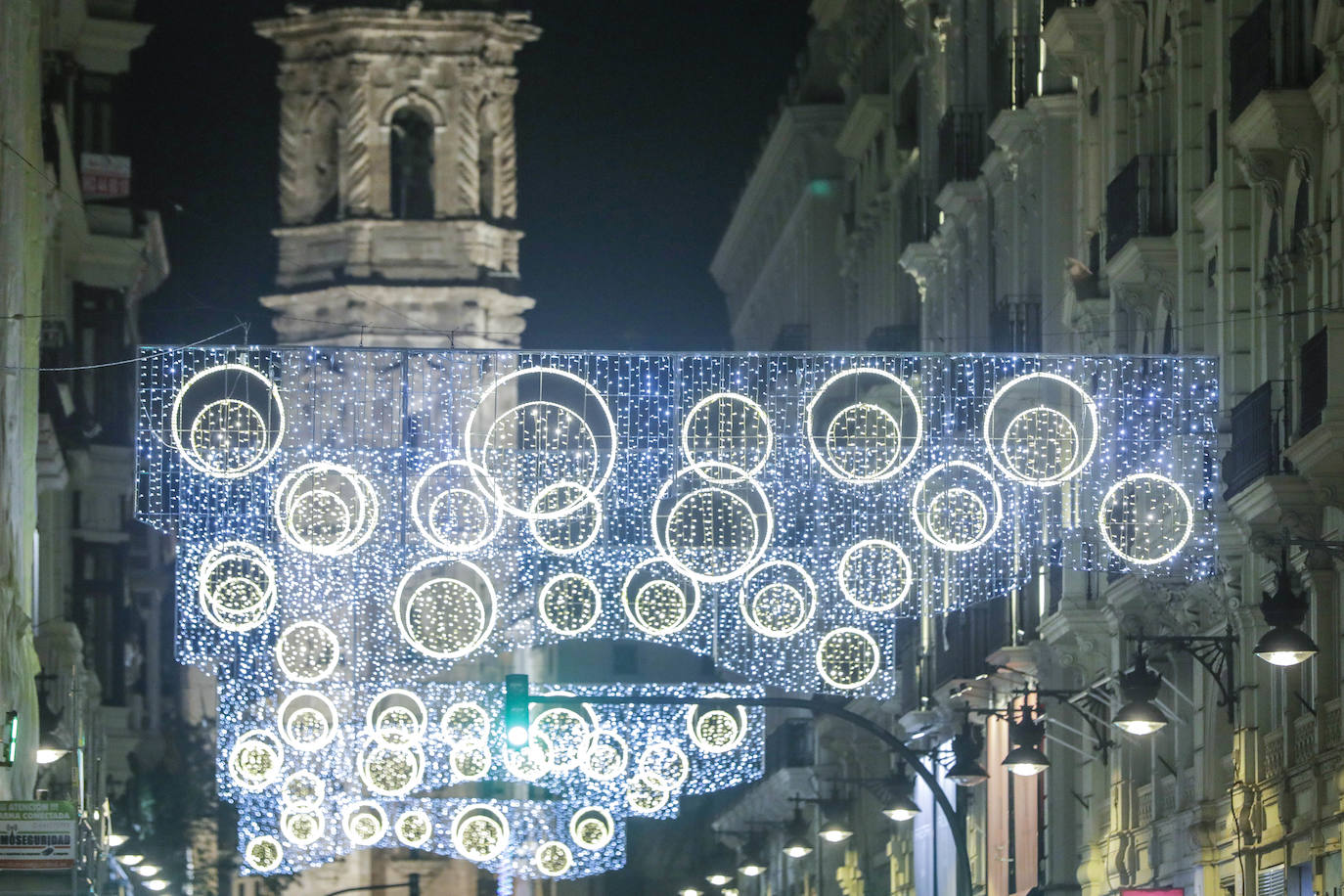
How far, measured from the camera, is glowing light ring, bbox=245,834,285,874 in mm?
59250

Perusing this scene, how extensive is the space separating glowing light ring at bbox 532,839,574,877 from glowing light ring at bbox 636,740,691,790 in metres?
8.14

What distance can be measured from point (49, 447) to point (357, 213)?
47.1 metres

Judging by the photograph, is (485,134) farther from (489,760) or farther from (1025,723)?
(1025,723)

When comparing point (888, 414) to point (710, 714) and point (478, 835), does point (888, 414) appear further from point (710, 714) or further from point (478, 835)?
point (478, 835)

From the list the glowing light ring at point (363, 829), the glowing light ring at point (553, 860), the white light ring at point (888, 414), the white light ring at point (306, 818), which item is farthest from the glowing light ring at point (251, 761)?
the white light ring at point (888, 414)

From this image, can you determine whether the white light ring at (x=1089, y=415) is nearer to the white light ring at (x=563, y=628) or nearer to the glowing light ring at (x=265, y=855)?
the white light ring at (x=563, y=628)

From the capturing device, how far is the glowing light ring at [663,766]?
5934 centimetres

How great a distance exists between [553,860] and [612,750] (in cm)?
2295

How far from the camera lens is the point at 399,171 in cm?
10375

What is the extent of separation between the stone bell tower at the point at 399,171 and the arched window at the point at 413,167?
0.06m

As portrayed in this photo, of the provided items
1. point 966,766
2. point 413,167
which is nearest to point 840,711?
point 966,766

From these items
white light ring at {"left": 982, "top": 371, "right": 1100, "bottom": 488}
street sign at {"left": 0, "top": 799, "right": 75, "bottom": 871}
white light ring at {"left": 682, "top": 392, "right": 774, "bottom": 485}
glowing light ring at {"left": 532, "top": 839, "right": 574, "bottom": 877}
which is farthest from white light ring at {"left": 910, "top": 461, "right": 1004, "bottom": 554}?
glowing light ring at {"left": 532, "top": 839, "right": 574, "bottom": 877}

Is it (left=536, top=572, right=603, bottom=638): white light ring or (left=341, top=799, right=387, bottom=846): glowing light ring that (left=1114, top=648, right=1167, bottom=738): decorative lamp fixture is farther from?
(left=341, top=799, right=387, bottom=846): glowing light ring

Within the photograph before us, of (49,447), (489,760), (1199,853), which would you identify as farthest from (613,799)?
(1199,853)
